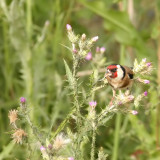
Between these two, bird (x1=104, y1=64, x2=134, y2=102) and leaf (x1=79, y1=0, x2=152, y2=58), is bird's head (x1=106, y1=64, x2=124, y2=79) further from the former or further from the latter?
leaf (x1=79, y1=0, x2=152, y2=58)

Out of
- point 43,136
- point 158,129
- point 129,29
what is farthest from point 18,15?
point 43,136

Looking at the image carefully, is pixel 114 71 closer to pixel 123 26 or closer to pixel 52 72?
pixel 123 26

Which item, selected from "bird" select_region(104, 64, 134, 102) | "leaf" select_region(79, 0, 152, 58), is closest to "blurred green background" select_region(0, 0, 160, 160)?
"leaf" select_region(79, 0, 152, 58)

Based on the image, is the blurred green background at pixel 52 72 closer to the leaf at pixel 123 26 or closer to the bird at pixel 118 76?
the leaf at pixel 123 26

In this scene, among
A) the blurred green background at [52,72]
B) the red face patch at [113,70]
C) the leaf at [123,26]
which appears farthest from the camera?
the leaf at [123,26]

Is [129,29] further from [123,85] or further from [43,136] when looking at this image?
[43,136]

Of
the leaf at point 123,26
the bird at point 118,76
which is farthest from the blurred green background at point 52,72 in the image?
the bird at point 118,76

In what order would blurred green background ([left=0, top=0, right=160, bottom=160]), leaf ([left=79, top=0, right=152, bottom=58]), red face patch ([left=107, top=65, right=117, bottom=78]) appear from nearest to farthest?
red face patch ([left=107, top=65, right=117, bottom=78]) < blurred green background ([left=0, top=0, right=160, bottom=160]) < leaf ([left=79, top=0, right=152, bottom=58])

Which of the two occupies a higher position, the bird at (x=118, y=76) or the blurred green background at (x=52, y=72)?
the blurred green background at (x=52, y=72)

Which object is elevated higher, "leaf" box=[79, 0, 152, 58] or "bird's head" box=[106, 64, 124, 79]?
"leaf" box=[79, 0, 152, 58]
